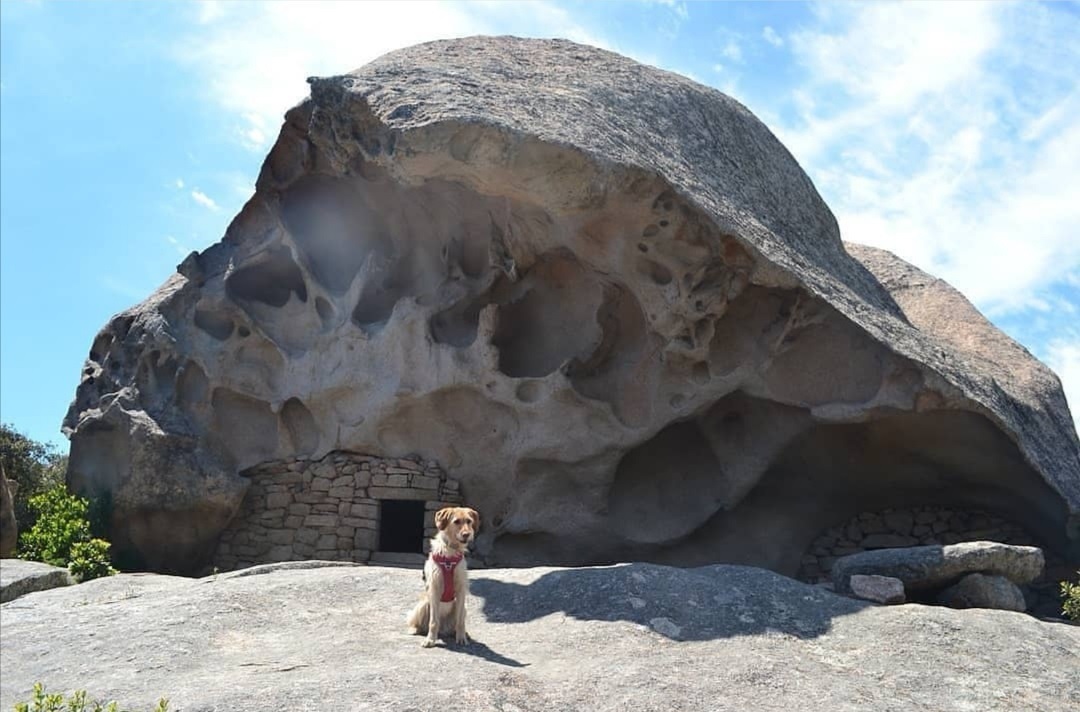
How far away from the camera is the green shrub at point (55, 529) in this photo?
37.7 ft

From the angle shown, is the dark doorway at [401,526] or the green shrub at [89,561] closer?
the green shrub at [89,561]

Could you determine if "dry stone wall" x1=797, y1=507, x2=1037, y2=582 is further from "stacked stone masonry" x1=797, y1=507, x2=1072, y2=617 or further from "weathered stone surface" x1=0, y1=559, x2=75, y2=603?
"weathered stone surface" x1=0, y1=559, x2=75, y2=603

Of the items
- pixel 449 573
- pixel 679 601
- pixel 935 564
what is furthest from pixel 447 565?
pixel 935 564

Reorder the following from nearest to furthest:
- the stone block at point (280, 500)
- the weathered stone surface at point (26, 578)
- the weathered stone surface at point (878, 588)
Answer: the weathered stone surface at point (878, 588) → the weathered stone surface at point (26, 578) → the stone block at point (280, 500)

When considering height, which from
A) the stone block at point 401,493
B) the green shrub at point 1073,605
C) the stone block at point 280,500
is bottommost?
the green shrub at point 1073,605

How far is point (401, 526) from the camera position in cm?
1398

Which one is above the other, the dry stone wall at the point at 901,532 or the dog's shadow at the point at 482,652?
the dry stone wall at the point at 901,532

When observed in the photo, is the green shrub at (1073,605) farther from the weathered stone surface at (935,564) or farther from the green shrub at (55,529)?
the green shrub at (55,529)

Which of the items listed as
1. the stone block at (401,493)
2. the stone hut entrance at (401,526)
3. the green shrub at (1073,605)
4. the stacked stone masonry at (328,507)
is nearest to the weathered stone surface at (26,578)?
the stacked stone masonry at (328,507)

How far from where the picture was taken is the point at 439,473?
1237cm

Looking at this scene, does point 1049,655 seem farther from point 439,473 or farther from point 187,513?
point 187,513

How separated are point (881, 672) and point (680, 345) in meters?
4.80

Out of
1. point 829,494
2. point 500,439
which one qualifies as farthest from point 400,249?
point 829,494

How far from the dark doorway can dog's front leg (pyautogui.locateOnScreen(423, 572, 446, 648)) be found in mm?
5671
